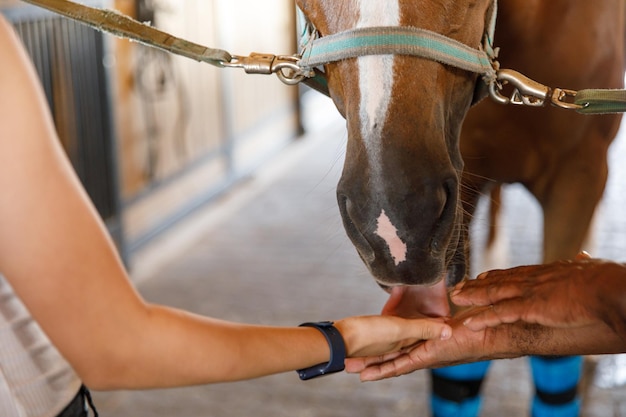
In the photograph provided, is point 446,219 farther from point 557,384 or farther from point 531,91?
point 557,384

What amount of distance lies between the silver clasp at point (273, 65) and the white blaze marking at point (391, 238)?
0.81ft

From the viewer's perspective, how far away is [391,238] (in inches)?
37.1

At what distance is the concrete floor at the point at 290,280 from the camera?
7.42 ft

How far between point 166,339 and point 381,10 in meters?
0.46

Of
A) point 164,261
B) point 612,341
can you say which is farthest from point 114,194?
point 612,341

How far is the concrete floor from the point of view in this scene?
2262 millimetres

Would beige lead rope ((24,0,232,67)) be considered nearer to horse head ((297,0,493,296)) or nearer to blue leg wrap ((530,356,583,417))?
horse head ((297,0,493,296))

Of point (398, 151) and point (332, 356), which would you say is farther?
point (332, 356)

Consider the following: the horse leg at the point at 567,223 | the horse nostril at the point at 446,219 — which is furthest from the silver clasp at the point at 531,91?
the horse leg at the point at 567,223

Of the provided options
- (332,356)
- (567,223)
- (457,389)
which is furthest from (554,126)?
(332,356)

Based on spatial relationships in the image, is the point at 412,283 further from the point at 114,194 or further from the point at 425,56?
the point at 114,194

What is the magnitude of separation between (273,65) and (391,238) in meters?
0.30

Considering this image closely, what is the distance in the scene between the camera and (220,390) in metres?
2.36

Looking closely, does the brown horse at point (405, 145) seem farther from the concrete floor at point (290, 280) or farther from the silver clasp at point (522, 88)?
the concrete floor at point (290, 280)
